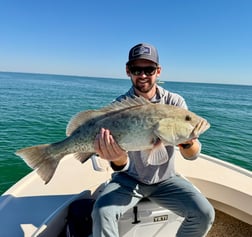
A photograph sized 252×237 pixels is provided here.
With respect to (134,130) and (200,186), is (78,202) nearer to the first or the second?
(134,130)

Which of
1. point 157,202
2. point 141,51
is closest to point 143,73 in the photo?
point 141,51

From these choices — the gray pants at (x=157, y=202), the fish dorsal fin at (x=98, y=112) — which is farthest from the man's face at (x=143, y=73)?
the gray pants at (x=157, y=202)

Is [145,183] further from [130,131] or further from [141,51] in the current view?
[141,51]

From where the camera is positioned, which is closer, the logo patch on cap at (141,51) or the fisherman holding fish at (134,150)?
the fisherman holding fish at (134,150)

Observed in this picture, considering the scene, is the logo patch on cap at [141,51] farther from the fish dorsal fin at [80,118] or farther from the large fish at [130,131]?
the fish dorsal fin at [80,118]

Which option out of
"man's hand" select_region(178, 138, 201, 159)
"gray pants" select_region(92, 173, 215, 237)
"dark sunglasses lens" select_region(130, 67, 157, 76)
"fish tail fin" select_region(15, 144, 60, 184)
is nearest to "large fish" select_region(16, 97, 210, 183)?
"fish tail fin" select_region(15, 144, 60, 184)

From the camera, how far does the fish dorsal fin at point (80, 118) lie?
2.70 meters

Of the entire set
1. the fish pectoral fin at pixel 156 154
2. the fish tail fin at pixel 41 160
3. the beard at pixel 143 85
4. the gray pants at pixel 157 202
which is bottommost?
the gray pants at pixel 157 202

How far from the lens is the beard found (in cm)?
327

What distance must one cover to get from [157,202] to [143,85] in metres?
1.43

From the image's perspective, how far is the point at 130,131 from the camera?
8.25 feet

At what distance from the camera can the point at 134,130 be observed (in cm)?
251

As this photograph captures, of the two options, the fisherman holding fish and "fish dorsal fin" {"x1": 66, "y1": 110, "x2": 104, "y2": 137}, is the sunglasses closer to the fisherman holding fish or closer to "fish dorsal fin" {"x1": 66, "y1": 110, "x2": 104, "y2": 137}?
the fisherman holding fish

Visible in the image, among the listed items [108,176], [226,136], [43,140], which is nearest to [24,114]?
[43,140]
